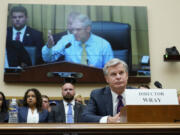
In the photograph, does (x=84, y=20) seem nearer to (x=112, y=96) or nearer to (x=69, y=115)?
(x=69, y=115)

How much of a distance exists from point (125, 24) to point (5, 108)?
4074 mm

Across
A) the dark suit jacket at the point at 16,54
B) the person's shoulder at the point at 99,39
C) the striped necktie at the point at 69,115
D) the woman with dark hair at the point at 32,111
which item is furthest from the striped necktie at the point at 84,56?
the striped necktie at the point at 69,115

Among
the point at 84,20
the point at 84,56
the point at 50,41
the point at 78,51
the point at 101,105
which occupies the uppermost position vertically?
the point at 84,20

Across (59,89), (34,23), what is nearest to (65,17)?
(34,23)

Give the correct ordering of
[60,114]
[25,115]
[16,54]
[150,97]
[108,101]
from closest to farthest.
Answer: [150,97], [108,101], [60,114], [25,115], [16,54]

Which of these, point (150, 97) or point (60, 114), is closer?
point (150, 97)

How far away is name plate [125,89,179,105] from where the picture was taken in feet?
5.75

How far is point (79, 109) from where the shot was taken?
3.83m

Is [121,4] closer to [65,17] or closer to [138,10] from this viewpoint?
[138,10]

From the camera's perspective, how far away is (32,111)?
3990 mm

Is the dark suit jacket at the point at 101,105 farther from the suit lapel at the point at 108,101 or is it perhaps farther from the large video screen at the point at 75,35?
the large video screen at the point at 75,35

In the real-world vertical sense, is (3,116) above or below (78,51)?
below

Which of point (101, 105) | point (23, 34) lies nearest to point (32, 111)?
→ point (101, 105)

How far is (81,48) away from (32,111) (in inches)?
133
